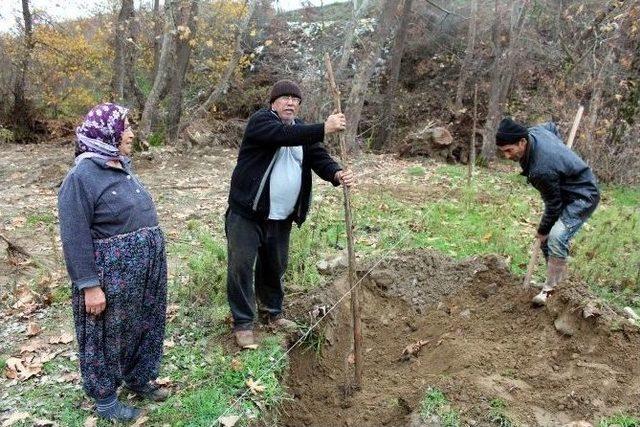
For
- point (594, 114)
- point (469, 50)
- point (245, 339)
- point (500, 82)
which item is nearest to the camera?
point (245, 339)

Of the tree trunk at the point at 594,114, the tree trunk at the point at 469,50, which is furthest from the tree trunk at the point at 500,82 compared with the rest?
the tree trunk at the point at 594,114

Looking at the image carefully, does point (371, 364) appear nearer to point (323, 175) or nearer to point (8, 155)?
point (323, 175)

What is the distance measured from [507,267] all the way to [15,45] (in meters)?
17.6

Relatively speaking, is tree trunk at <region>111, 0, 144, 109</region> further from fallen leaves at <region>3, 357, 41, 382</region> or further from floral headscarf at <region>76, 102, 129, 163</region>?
floral headscarf at <region>76, 102, 129, 163</region>

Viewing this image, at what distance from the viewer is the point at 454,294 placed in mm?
5160

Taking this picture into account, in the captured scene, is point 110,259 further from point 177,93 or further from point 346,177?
point 177,93

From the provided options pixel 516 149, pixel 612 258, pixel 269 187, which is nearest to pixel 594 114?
pixel 612 258

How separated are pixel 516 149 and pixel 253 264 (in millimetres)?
2458

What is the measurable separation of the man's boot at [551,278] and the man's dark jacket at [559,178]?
1.21 feet

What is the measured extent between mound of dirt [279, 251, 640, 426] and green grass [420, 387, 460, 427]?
47 mm

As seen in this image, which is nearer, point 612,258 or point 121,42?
point 612,258

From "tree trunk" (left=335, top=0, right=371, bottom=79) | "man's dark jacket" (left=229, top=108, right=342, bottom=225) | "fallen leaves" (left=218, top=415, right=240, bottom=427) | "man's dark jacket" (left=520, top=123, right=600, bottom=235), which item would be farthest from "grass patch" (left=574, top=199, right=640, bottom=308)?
"tree trunk" (left=335, top=0, right=371, bottom=79)

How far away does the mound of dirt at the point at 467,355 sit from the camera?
3502 mm

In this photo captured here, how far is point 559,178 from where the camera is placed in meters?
4.43
